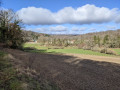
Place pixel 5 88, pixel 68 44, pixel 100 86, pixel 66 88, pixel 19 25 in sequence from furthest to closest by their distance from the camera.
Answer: pixel 68 44 → pixel 19 25 → pixel 100 86 → pixel 66 88 → pixel 5 88

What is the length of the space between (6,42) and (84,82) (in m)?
15.3

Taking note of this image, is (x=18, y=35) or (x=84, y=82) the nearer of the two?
(x=84, y=82)

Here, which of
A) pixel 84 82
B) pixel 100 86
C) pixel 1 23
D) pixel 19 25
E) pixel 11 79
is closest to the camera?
pixel 11 79

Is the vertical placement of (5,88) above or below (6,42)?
below

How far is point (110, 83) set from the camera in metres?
4.17

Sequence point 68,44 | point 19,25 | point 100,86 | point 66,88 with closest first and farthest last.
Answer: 1. point 66,88
2. point 100,86
3. point 19,25
4. point 68,44

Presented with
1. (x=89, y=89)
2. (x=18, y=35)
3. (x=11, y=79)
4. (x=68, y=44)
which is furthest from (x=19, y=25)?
(x=68, y=44)

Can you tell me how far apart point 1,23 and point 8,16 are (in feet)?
6.14

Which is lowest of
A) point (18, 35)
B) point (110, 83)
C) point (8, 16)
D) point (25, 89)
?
point (110, 83)

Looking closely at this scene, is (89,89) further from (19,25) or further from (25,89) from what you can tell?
(19,25)

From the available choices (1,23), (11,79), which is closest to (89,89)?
(11,79)

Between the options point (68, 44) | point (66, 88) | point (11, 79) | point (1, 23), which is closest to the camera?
point (11, 79)

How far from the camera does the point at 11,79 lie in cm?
310

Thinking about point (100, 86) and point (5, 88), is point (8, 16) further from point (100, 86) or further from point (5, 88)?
point (100, 86)
